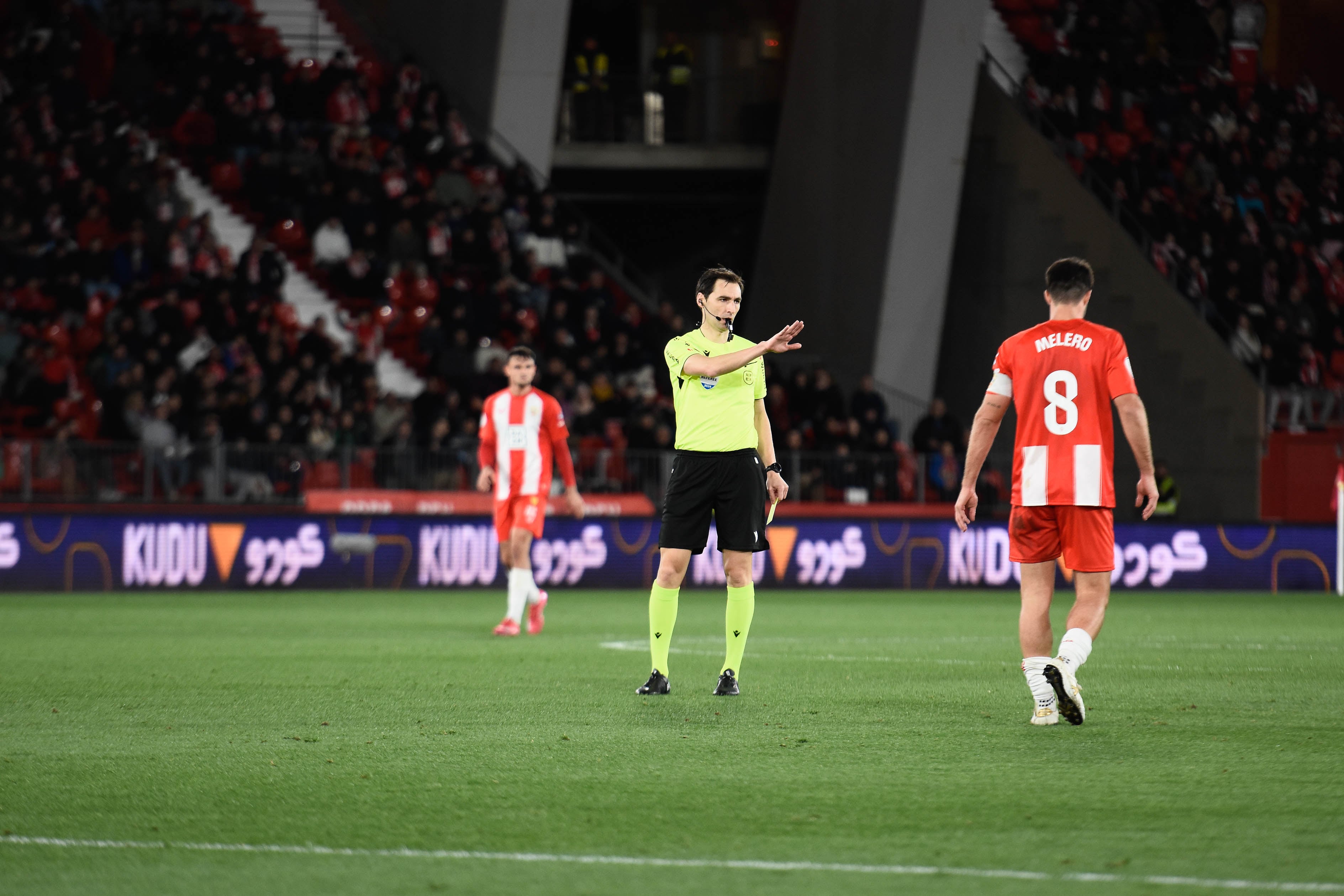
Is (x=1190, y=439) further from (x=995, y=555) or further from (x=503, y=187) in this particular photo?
(x=503, y=187)

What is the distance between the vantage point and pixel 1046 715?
320 inches

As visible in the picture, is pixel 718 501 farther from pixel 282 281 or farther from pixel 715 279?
pixel 282 281

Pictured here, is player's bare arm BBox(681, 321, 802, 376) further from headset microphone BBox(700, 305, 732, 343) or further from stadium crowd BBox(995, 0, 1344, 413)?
stadium crowd BBox(995, 0, 1344, 413)

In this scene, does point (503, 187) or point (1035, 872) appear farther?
point (503, 187)

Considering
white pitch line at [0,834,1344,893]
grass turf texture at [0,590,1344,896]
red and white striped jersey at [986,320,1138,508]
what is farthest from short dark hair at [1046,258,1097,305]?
white pitch line at [0,834,1344,893]

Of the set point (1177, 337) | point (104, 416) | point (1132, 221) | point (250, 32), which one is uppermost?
point (250, 32)

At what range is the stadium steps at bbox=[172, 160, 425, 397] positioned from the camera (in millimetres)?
26562

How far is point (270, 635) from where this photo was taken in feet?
48.0

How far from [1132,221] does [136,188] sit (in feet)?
53.9

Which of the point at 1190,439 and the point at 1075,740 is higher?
the point at 1190,439

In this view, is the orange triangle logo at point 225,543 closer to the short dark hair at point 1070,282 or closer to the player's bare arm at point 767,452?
the player's bare arm at point 767,452

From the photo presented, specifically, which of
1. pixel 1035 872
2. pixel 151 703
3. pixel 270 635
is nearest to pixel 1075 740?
pixel 1035 872

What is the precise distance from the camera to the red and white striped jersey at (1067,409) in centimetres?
808

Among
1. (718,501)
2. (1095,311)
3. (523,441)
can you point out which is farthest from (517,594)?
(1095,311)
